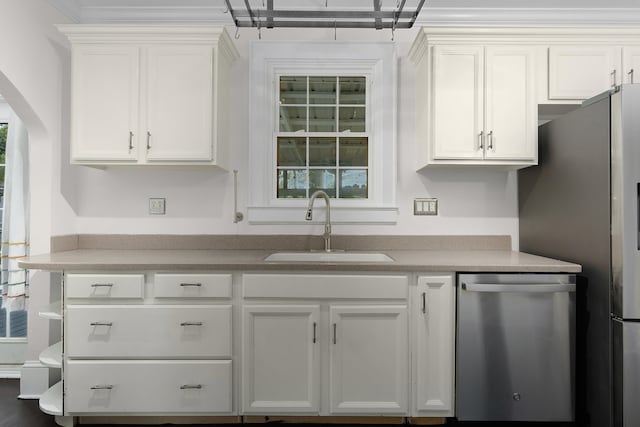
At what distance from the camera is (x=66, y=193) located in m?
2.64

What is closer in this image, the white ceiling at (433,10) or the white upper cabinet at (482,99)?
the white upper cabinet at (482,99)

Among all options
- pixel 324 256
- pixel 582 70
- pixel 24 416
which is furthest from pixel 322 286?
pixel 582 70

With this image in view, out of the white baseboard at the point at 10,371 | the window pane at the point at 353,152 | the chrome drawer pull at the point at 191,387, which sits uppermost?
the window pane at the point at 353,152

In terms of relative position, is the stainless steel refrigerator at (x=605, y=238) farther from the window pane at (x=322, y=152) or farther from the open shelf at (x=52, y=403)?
the open shelf at (x=52, y=403)

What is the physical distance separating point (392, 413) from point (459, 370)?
0.43m

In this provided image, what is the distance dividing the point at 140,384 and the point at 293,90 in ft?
6.95

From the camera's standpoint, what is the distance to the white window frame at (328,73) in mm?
2723

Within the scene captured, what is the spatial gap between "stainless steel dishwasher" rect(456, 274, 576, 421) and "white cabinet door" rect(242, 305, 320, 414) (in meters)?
0.79

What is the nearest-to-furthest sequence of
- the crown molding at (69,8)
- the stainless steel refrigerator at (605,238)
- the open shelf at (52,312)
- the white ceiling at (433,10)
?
the stainless steel refrigerator at (605,238)
the open shelf at (52,312)
the crown molding at (69,8)
the white ceiling at (433,10)

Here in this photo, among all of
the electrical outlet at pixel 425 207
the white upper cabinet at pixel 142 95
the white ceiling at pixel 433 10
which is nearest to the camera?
the white upper cabinet at pixel 142 95

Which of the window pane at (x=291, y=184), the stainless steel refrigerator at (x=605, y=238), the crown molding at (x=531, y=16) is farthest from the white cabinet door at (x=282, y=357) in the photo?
the crown molding at (x=531, y=16)

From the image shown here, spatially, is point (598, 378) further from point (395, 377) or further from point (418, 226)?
point (418, 226)

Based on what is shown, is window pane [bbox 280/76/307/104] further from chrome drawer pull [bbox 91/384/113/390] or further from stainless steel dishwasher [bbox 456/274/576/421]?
chrome drawer pull [bbox 91/384/113/390]

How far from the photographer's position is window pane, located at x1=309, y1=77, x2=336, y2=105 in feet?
9.14
